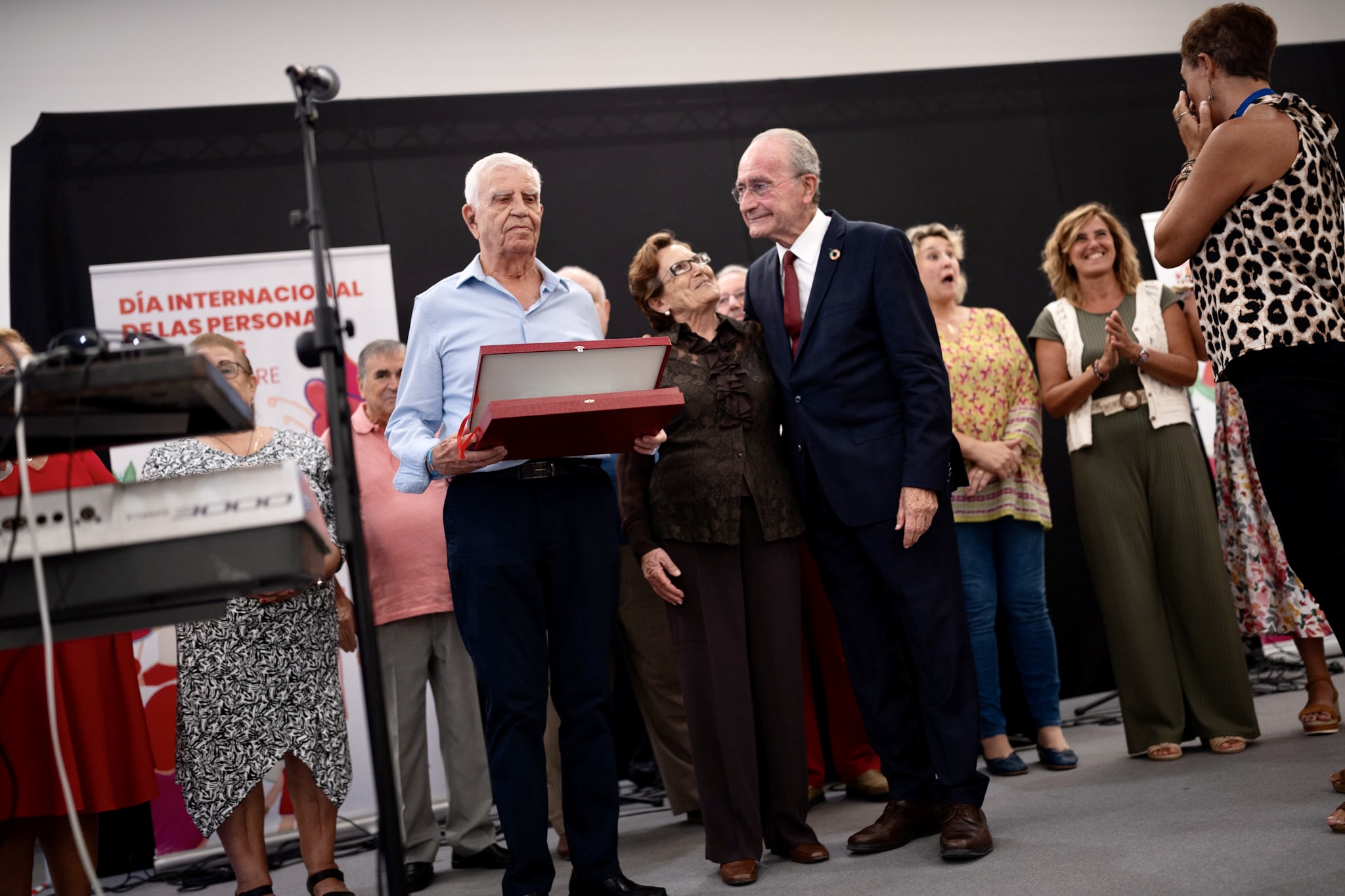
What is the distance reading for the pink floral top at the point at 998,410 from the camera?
394 cm

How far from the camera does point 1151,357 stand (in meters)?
3.60

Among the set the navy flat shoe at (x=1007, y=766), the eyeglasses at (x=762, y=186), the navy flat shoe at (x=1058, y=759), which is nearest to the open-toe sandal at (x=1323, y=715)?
the navy flat shoe at (x=1058, y=759)

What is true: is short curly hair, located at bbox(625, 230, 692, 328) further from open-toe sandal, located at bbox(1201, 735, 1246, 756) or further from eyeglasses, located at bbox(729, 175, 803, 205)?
open-toe sandal, located at bbox(1201, 735, 1246, 756)

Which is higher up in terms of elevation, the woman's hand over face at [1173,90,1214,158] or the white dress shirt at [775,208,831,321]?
the woman's hand over face at [1173,90,1214,158]

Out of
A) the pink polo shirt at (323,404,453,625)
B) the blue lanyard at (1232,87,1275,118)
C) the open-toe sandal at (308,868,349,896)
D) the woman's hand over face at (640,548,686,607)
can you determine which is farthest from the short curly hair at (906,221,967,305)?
the open-toe sandal at (308,868,349,896)

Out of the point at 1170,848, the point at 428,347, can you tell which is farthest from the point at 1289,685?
the point at 428,347

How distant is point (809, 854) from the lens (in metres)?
2.80

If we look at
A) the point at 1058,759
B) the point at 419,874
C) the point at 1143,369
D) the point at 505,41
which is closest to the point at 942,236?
the point at 1143,369

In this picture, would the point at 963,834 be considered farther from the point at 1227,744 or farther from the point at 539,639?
the point at 1227,744

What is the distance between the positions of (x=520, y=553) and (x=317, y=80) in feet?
3.69

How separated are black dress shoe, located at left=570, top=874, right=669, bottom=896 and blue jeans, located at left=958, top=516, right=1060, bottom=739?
180 centimetres

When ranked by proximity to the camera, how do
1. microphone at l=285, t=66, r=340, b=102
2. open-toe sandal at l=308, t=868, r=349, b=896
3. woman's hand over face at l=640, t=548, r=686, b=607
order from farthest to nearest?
open-toe sandal at l=308, t=868, r=349, b=896
woman's hand over face at l=640, t=548, r=686, b=607
microphone at l=285, t=66, r=340, b=102

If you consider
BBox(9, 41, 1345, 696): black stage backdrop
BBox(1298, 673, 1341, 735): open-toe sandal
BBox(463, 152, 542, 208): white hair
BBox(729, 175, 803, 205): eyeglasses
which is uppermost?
BBox(9, 41, 1345, 696): black stage backdrop

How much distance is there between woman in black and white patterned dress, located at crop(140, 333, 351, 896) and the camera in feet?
9.54
